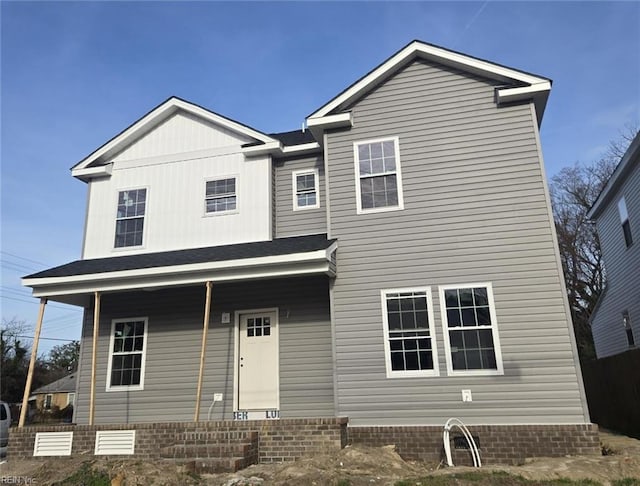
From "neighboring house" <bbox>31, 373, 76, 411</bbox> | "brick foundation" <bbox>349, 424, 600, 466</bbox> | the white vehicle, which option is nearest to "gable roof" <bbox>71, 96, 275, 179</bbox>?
the white vehicle

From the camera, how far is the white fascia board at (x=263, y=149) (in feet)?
34.4

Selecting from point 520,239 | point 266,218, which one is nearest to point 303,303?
point 266,218

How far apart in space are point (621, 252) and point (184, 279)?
485 inches

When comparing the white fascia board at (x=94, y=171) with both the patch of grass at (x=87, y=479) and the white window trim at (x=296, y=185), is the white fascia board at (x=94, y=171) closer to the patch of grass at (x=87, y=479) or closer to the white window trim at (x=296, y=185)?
the white window trim at (x=296, y=185)

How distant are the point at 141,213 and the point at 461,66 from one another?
7794 mm

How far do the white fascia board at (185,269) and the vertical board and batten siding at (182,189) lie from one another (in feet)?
5.26

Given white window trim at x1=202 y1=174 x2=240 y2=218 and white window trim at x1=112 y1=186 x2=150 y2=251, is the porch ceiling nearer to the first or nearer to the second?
white window trim at x1=112 y1=186 x2=150 y2=251

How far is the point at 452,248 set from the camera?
27.6ft

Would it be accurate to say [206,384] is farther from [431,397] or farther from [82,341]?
[431,397]

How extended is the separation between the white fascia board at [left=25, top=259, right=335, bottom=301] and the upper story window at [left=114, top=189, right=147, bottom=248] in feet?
5.69

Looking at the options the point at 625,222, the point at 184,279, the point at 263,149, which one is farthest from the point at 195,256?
the point at 625,222

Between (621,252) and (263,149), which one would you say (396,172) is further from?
(621,252)

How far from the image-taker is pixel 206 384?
384 inches

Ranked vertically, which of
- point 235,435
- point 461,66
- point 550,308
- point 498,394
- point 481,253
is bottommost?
point 235,435
